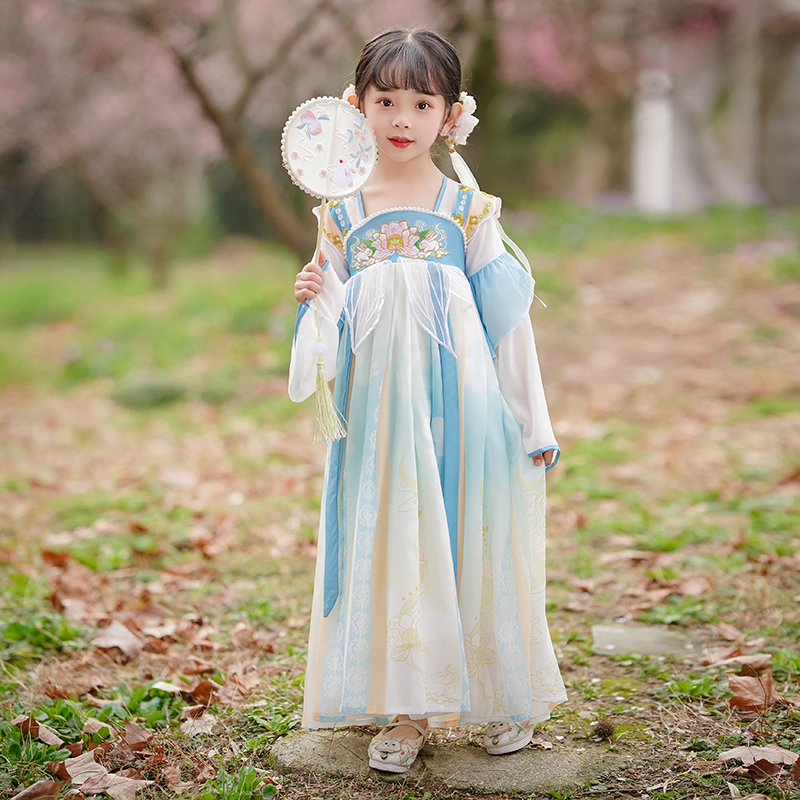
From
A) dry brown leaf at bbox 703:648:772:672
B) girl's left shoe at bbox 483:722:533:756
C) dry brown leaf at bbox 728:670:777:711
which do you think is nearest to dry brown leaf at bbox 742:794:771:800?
dry brown leaf at bbox 728:670:777:711

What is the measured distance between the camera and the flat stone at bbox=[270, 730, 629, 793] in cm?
229

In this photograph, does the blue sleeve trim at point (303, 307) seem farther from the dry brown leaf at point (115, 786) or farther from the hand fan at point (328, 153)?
the dry brown leaf at point (115, 786)

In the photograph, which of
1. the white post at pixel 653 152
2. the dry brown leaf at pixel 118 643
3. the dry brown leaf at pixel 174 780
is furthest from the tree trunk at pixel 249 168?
the white post at pixel 653 152

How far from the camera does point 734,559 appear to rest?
375 centimetres

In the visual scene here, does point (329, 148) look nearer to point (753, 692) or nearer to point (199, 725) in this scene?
point (199, 725)

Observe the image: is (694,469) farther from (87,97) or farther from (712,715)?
(87,97)

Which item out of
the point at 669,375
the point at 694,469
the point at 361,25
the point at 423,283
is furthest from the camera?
the point at 361,25

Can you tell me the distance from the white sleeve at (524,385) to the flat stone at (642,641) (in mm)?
1014

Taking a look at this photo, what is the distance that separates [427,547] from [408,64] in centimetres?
116

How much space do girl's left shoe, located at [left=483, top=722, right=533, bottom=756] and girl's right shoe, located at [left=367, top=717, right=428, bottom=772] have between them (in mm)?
180

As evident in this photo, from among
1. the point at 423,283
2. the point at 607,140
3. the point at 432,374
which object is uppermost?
the point at 607,140

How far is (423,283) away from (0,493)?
12.4 feet

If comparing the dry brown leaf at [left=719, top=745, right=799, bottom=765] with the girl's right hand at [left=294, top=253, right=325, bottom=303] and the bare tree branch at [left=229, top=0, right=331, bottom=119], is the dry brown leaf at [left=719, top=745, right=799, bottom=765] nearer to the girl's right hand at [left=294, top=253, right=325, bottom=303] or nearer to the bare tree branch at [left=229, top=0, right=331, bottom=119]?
the girl's right hand at [left=294, top=253, right=325, bottom=303]

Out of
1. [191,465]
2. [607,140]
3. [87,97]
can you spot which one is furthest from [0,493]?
[607,140]
